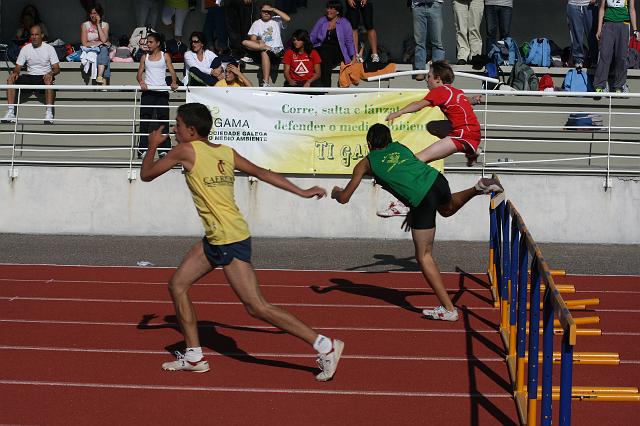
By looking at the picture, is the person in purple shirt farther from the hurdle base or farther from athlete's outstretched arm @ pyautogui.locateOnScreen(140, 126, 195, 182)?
the hurdle base

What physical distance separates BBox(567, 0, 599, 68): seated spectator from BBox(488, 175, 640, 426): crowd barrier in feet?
27.6

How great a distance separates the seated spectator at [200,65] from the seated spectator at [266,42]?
2.43ft

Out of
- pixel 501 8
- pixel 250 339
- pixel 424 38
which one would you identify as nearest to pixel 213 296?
pixel 250 339

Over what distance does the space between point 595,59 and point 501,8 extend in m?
→ 1.93

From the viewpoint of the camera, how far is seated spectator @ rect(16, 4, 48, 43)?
801 inches

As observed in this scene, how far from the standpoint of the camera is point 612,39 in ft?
57.4

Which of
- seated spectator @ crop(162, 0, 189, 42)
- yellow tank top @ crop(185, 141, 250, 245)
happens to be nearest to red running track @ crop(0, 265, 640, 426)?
yellow tank top @ crop(185, 141, 250, 245)

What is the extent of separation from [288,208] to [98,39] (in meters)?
5.59

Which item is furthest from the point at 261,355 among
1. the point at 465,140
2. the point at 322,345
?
the point at 465,140

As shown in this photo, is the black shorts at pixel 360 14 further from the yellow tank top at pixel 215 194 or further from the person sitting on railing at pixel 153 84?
the yellow tank top at pixel 215 194

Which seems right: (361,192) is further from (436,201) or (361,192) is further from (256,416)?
(256,416)

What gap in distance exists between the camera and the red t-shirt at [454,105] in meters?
11.3

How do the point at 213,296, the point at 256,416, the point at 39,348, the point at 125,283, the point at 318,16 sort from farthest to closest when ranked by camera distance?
the point at 318,16, the point at 125,283, the point at 213,296, the point at 39,348, the point at 256,416

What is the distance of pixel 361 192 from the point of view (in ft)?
51.9
